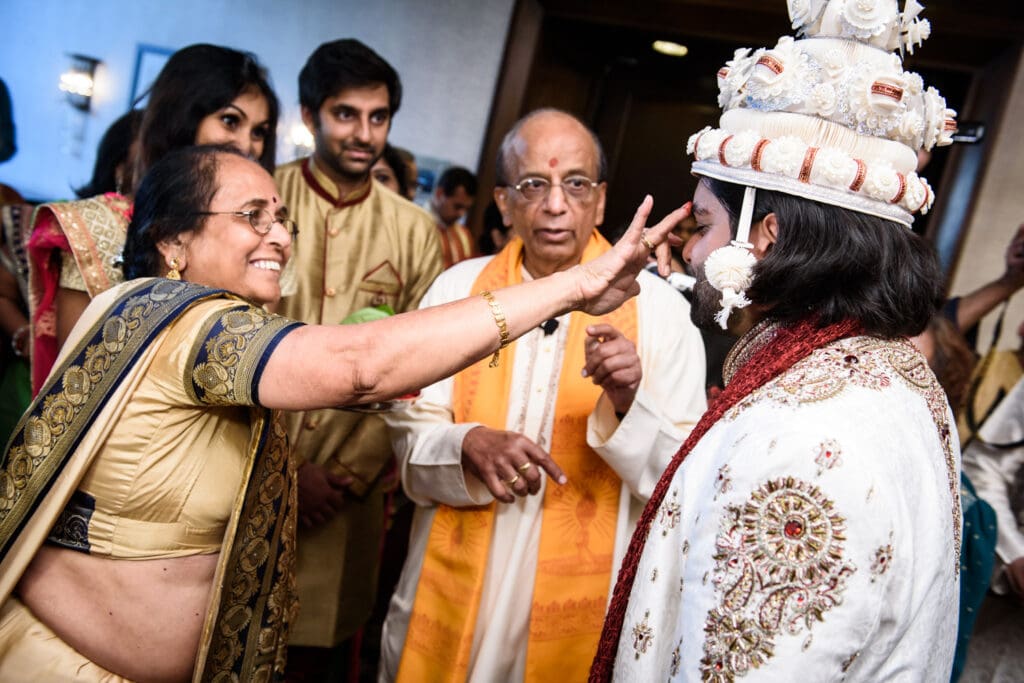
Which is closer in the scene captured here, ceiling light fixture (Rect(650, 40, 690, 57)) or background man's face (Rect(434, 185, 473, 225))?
background man's face (Rect(434, 185, 473, 225))

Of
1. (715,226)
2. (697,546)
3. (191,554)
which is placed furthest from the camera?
(191,554)

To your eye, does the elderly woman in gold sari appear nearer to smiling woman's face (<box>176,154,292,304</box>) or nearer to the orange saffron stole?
smiling woman's face (<box>176,154,292,304</box>)

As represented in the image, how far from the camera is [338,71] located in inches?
120

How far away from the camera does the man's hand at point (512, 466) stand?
1935 millimetres

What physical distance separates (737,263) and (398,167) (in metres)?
3.43

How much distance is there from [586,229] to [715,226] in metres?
0.95

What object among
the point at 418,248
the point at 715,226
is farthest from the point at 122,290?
the point at 418,248

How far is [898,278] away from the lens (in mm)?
1368

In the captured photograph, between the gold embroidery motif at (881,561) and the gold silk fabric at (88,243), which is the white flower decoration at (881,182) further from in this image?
the gold silk fabric at (88,243)

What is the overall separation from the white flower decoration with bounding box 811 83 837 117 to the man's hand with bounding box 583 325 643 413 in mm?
709

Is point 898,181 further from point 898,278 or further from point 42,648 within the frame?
point 42,648

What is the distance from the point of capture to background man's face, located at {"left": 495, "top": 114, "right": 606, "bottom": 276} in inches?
93.8

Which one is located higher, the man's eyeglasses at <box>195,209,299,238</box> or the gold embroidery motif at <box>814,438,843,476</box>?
the man's eyeglasses at <box>195,209,299,238</box>

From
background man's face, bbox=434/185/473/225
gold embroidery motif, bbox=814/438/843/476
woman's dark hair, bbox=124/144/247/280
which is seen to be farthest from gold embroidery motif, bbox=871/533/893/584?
background man's face, bbox=434/185/473/225
